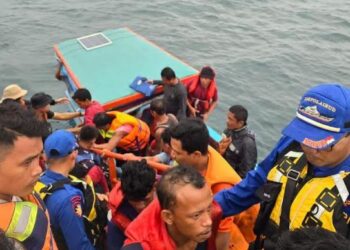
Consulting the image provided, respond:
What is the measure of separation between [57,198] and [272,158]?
1455mm

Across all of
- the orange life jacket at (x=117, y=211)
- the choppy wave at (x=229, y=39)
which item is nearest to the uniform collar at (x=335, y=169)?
the orange life jacket at (x=117, y=211)

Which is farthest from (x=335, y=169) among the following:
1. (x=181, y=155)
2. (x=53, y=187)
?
(x=53, y=187)

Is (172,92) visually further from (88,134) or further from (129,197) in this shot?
(129,197)

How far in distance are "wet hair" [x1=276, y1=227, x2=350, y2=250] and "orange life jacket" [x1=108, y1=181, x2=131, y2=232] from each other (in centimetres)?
155

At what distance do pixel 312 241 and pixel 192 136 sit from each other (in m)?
1.63

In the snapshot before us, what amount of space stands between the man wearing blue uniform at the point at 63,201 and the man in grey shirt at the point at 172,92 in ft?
11.2

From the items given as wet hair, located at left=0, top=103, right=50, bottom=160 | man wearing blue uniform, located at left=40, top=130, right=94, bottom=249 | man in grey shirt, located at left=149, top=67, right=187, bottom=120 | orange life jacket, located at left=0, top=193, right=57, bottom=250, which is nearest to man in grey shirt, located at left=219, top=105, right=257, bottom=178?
man in grey shirt, located at left=149, top=67, right=187, bottom=120

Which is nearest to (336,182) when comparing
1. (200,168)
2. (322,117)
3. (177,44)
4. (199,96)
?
(322,117)

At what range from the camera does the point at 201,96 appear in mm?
7039

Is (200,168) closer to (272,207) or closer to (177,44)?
(272,207)

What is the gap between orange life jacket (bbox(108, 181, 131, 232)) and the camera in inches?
117

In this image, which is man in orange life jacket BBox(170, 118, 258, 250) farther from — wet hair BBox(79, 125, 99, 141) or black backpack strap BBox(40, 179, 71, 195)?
wet hair BBox(79, 125, 99, 141)

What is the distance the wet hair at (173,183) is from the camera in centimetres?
231

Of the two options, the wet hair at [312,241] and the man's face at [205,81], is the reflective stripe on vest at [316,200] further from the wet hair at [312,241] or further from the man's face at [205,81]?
the man's face at [205,81]
